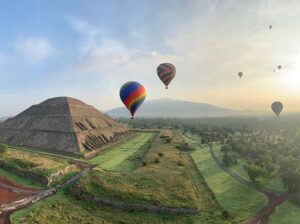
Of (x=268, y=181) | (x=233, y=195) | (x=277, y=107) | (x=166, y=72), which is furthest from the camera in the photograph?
(x=277, y=107)

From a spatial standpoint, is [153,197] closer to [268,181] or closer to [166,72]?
[268,181]

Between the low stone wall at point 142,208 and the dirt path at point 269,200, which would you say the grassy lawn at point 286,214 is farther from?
the low stone wall at point 142,208

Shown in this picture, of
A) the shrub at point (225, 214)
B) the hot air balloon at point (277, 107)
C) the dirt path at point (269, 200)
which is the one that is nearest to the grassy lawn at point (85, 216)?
the shrub at point (225, 214)

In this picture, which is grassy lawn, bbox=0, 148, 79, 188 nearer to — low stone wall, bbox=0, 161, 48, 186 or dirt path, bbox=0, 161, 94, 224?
low stone wall, bbox=0, 161, 48, 186

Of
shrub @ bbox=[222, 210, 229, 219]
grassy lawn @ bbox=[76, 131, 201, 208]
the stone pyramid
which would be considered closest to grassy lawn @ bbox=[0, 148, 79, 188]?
grassy lawn @ bbox=[76, 131, 201, 208]

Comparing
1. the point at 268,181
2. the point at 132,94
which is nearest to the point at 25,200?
the point at 132,94

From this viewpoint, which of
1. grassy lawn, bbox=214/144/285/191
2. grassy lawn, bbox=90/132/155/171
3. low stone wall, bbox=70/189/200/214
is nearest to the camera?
low stone wall, bbox=70/189/200/214

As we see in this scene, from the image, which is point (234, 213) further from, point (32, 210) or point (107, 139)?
point (107, 139)
